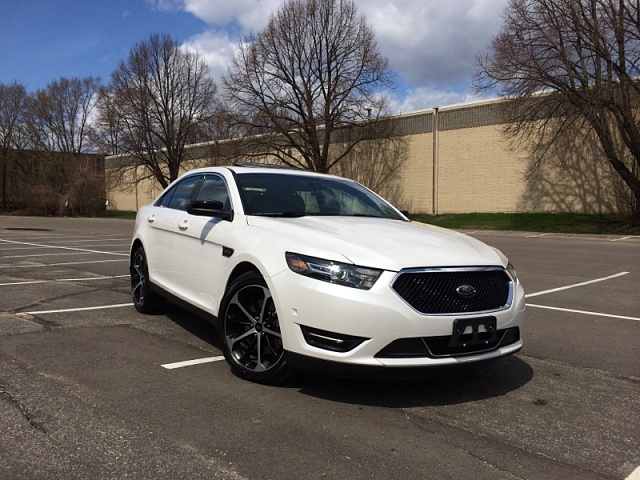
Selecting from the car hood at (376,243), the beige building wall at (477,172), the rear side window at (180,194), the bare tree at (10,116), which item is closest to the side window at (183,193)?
the rear side window at (180,194)

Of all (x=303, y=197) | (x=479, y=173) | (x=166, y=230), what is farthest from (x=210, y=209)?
(x=479, y=173)

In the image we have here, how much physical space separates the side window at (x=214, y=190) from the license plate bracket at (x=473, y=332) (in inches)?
92.0

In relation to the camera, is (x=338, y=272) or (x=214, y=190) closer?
(x=338, y=272)

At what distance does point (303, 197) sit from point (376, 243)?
1491 mm

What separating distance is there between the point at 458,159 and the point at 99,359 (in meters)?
31.8

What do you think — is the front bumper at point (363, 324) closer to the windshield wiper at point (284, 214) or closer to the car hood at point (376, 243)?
the car hood at point (376, 243)

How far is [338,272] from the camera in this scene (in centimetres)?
362

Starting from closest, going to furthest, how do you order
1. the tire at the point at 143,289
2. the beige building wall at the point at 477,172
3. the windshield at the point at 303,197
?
the windshield at the point at 303,197 → the tire at the point at 143,289 → the beige building wall at the point at 477,172

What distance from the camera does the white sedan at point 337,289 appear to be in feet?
11.6

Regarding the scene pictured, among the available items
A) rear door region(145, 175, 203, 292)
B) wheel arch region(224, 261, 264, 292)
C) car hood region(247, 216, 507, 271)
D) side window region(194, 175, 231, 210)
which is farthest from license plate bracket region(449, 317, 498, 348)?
rear door region(145, 175, 203, 292)

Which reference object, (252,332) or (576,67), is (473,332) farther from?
(576,67)

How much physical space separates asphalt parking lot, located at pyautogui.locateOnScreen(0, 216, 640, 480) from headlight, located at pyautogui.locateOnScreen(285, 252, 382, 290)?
2.91 ft

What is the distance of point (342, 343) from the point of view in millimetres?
3600

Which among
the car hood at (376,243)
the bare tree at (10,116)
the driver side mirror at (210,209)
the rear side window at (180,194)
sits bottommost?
the car hood at (376,243)
